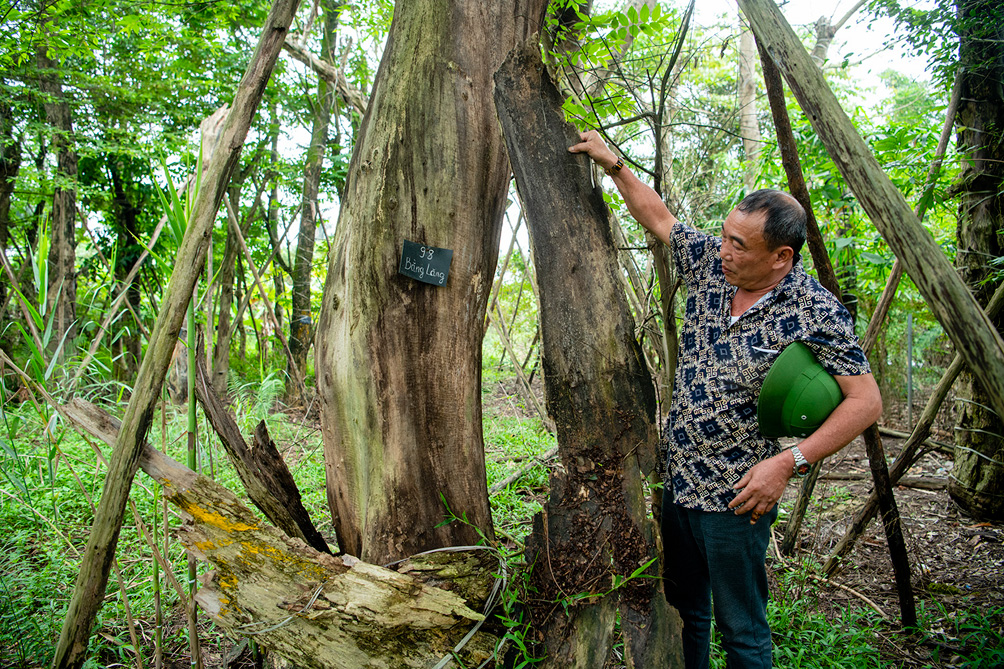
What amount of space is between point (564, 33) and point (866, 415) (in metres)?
1.57

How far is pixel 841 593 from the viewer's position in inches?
106

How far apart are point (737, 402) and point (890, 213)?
63cm

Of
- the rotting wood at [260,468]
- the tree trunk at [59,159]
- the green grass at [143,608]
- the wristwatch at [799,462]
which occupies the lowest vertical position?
the green grass at [143,608]

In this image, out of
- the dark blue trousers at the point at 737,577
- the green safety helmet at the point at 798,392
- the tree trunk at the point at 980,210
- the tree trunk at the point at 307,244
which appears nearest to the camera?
the green safety helmet at the point at 798,392

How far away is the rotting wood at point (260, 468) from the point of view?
5.77 feet

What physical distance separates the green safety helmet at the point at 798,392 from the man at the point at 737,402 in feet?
0.10

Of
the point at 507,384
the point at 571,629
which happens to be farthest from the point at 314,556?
the point at 507,384

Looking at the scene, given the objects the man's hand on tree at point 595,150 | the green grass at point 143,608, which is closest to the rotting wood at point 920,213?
the green grass at point 143,608

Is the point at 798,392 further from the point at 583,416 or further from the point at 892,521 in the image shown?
the point at 892,521

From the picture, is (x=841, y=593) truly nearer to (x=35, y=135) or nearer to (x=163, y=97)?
(x=163, y=97)

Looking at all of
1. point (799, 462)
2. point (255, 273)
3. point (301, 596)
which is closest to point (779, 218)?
point (799, 462)

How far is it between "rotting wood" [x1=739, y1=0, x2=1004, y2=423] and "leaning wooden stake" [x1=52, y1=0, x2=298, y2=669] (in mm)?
1465

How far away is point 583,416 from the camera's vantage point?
174 centimetres

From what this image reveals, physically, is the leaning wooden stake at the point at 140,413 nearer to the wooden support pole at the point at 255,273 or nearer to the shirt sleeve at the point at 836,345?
the wooden support pole at the point at 255,273
